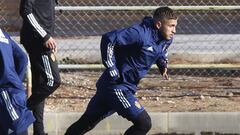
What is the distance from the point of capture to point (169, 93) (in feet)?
31.2

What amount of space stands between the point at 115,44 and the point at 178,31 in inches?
349

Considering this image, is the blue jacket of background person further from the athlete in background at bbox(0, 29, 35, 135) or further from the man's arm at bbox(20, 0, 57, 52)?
the athlete in background at bbox(0, 29, 35, 135)

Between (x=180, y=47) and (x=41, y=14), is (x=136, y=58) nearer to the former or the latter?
(x=41, y=14)

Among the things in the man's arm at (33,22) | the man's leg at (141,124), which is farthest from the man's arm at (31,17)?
the man's leg at (141,124)

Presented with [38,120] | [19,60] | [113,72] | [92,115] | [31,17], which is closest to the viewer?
[19,60]

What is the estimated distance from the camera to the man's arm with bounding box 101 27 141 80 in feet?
22.4

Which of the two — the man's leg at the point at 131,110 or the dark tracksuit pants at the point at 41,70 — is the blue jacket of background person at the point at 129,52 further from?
the dark tracksuit pants at the point at 41,70

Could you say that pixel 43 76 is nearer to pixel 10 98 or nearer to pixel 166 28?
pixel 166 28

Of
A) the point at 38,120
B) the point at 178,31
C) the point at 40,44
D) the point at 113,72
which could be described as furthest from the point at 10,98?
the point at 178,31

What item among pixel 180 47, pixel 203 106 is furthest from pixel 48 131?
pixel 180 47

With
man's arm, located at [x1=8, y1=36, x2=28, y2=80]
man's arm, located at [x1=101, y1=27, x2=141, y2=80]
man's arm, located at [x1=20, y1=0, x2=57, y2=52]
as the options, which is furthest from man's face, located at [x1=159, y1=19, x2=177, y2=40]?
man's arm, located at [x1=8, y1=36, x2=28, y2=80]

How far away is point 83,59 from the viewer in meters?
10.8

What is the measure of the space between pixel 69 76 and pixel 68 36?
12.9ft

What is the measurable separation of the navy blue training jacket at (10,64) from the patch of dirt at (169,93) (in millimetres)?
2758
